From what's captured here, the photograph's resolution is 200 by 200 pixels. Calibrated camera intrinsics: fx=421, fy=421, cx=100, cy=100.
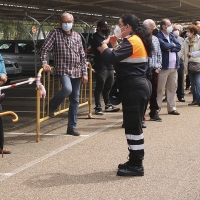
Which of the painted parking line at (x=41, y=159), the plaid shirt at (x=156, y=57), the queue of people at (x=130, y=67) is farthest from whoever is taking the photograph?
the plaid shirt at (x=156, y=57)

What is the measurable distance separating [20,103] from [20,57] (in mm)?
8453

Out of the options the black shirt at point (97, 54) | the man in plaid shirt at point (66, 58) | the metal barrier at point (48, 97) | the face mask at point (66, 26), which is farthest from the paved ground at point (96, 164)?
the face mask at point (66, 26)

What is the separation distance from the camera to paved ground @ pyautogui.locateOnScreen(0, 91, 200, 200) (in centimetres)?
448

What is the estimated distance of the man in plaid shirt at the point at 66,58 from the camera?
6.85 meters

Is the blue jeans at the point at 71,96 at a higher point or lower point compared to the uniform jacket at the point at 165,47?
lower

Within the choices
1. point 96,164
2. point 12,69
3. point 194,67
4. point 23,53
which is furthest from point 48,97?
point 23,53

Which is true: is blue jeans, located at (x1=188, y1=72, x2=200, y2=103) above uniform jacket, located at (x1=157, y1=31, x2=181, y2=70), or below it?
below

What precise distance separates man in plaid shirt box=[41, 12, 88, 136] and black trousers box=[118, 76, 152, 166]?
78.0 inches

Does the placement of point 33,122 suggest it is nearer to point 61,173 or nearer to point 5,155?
point 5,155

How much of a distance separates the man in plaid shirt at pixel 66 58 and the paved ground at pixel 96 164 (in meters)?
0.73

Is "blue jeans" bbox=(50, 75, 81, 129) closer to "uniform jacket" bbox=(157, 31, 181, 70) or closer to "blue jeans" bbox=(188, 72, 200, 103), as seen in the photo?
"uniform jacket" bbox=(157, 31, 181, 70)

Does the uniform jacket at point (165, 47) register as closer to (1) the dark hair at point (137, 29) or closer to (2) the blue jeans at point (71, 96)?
(2) the blue jeans at point (71, 96)

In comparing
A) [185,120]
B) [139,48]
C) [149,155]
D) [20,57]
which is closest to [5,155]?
[149,155]

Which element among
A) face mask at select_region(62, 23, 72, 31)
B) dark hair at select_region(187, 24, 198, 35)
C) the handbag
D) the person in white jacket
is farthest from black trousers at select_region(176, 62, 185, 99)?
face mask at select_region(62, 23, 72, 31)
